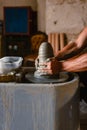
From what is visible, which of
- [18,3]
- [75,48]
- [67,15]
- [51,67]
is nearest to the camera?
[51,67]

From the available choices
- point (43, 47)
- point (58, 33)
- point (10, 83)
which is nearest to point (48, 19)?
point (58, 33)

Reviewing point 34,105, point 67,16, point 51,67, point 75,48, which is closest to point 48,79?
point 51,67

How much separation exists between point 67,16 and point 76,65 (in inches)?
55.0

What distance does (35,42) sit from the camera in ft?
11.3

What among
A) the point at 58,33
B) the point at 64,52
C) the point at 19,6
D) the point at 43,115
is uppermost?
the point at 19,6

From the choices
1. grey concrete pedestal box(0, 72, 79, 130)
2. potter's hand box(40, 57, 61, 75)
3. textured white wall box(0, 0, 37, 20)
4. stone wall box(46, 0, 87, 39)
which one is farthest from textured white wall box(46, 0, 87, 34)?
grey concrete pedestal box(0, 72, 79, 130)

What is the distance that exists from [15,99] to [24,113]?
8cm

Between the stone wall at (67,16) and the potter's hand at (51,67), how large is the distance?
4.44 feet

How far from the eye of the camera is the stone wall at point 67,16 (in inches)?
100.0

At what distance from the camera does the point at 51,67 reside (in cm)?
129

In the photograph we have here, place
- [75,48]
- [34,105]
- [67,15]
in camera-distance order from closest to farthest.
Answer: [34,105] < [75,48] < [67,15]

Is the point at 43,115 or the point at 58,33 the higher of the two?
the point at 58,33

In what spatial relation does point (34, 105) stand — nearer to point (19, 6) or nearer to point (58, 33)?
point (58, 33)

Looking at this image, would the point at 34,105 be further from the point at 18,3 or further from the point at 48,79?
the point at 18,3
